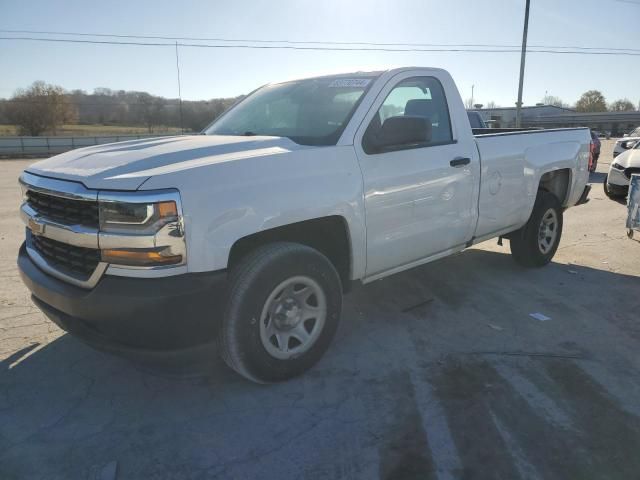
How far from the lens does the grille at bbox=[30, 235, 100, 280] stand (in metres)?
2.57

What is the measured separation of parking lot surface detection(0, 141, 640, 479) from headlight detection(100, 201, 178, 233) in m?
0.85

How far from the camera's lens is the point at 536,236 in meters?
5.29

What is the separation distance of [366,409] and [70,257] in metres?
1.91

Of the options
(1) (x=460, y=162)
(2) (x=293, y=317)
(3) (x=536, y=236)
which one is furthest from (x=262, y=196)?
(3) (x=536, y=236)

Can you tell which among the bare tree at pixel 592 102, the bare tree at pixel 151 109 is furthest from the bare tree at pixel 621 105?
the bare tree at pixel 151 109

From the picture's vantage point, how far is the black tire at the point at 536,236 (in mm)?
5227

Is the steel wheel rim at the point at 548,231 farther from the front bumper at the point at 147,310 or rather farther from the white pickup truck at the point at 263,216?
the front bumper at the point at 147,310

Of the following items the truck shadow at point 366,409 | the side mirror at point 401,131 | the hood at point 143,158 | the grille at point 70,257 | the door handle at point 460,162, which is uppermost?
the side mirror at point 401,131

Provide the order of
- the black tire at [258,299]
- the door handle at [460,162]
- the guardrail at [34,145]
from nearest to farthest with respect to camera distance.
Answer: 1. the black tire at [258,299]
2. the door handle at [460,162]
3. the guardrail at [34,145]

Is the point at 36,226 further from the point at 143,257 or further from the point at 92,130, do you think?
the point at 92,130

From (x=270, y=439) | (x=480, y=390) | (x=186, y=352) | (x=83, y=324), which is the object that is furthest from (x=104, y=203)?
(x=480, y=390)

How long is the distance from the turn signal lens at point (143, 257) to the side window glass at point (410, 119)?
5.00 feet

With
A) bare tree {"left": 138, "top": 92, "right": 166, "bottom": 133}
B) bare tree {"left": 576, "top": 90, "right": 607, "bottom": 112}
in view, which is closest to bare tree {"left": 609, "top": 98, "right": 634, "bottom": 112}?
bare tree {"left": 576, "top": 90, "right": 607, "bottom": 112}

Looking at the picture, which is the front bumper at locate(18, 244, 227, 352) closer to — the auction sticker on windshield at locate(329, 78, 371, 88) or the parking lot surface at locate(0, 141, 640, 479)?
the parking lot surface at locate(0, 141, 640, 479)
